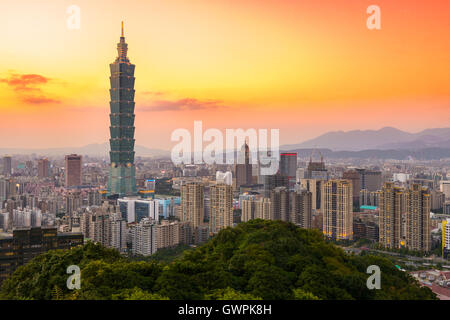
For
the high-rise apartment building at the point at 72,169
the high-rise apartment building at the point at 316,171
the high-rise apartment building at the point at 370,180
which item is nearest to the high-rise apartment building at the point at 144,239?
the high-rise apartment building at the point at 316,171

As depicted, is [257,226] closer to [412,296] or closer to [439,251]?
[412,296]

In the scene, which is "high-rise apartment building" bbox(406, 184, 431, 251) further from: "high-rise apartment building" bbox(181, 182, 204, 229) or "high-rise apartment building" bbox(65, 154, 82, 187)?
"high-rise apartment building" bbox(65, 154, 82, 187)

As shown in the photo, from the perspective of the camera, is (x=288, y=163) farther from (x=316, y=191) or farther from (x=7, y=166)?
(x=7, y=166)

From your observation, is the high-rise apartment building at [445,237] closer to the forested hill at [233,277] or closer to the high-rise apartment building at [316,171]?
the high-rise apartment building at [316,171]

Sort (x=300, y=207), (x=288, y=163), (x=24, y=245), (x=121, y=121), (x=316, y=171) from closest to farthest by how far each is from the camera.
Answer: (x=24, y=245) → (x=300, y=207) → (x=288, y=163) → (x=316, y=171) → (x=121, y=121)

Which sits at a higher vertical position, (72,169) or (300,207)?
(72,169)

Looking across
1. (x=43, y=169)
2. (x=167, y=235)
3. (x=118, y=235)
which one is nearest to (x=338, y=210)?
(x=167, y=235)
